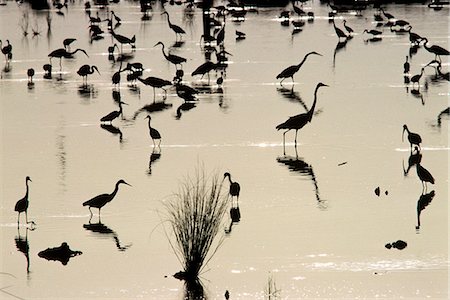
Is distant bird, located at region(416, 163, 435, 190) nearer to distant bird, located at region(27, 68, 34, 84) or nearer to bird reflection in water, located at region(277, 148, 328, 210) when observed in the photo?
bird reflection in water, located at region(277, 148, 328, 210)

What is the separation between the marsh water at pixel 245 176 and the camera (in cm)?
1134

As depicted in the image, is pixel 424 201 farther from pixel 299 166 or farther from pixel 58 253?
pixel 58 253

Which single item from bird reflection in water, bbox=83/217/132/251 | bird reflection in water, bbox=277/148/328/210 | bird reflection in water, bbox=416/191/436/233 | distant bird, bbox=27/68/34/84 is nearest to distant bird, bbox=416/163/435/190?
bird reflection in water, bbox=416/191/436/233

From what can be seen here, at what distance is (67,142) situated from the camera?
753 inches

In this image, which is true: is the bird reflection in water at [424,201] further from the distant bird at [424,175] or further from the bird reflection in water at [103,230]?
the bird reflection in water at [103,230]

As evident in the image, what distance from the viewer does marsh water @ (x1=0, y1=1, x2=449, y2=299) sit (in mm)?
11344

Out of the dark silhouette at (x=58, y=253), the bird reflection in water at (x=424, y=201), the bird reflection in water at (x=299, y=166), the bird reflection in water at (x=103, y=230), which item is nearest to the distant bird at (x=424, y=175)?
the bird reflection in water at (x=424, y=201)

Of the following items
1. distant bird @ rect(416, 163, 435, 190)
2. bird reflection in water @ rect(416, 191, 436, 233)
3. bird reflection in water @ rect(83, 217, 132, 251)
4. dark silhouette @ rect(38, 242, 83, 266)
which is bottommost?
bird reflection in water @ rect(416, 191, 436, 233)

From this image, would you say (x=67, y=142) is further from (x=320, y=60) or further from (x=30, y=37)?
(x=30, y=37)

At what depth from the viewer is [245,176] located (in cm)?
1605

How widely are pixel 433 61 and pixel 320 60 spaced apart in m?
3.24

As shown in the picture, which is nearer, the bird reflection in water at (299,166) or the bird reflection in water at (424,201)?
the bird reflection in water at (424,201)

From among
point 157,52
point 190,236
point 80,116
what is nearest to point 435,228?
point 190,236

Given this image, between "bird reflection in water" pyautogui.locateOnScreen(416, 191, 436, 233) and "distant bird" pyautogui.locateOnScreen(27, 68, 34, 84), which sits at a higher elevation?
"distant bird" pyautogui.locateOnScreen(27, 68, 34, 84)
